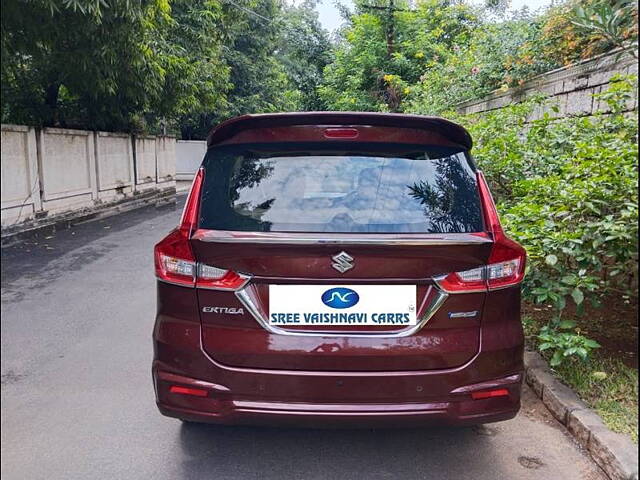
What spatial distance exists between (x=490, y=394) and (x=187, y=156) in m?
24.9

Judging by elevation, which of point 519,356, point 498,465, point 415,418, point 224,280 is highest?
point 224,280

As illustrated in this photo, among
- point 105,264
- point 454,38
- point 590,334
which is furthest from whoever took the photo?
point 454,38

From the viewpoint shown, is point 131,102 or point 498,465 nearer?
point 498,465

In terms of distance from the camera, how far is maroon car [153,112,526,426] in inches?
91.8

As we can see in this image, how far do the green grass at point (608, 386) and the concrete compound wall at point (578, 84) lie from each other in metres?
2.26

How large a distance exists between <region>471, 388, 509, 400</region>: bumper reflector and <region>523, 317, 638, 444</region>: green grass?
75 centimetres

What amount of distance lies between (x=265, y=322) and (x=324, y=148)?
0.83m

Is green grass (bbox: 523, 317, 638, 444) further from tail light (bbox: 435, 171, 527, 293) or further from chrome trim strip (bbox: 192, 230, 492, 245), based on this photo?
chrome trim strip (bbox: 192, 230, 492, 245)

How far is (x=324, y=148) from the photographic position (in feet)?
8.49

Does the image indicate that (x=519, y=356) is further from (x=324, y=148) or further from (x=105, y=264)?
(x=105, y=264)

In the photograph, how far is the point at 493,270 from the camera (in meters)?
2.43

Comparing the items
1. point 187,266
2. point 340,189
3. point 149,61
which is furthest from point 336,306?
point 149,61

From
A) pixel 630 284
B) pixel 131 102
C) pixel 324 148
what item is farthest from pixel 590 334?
pixel 131 102

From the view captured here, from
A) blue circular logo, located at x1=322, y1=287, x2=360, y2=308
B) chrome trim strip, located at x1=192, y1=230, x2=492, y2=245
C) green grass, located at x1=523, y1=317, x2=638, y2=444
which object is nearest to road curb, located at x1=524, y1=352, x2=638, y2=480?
green grass, located at x1=523, y1=317, x2=638, y2=444
